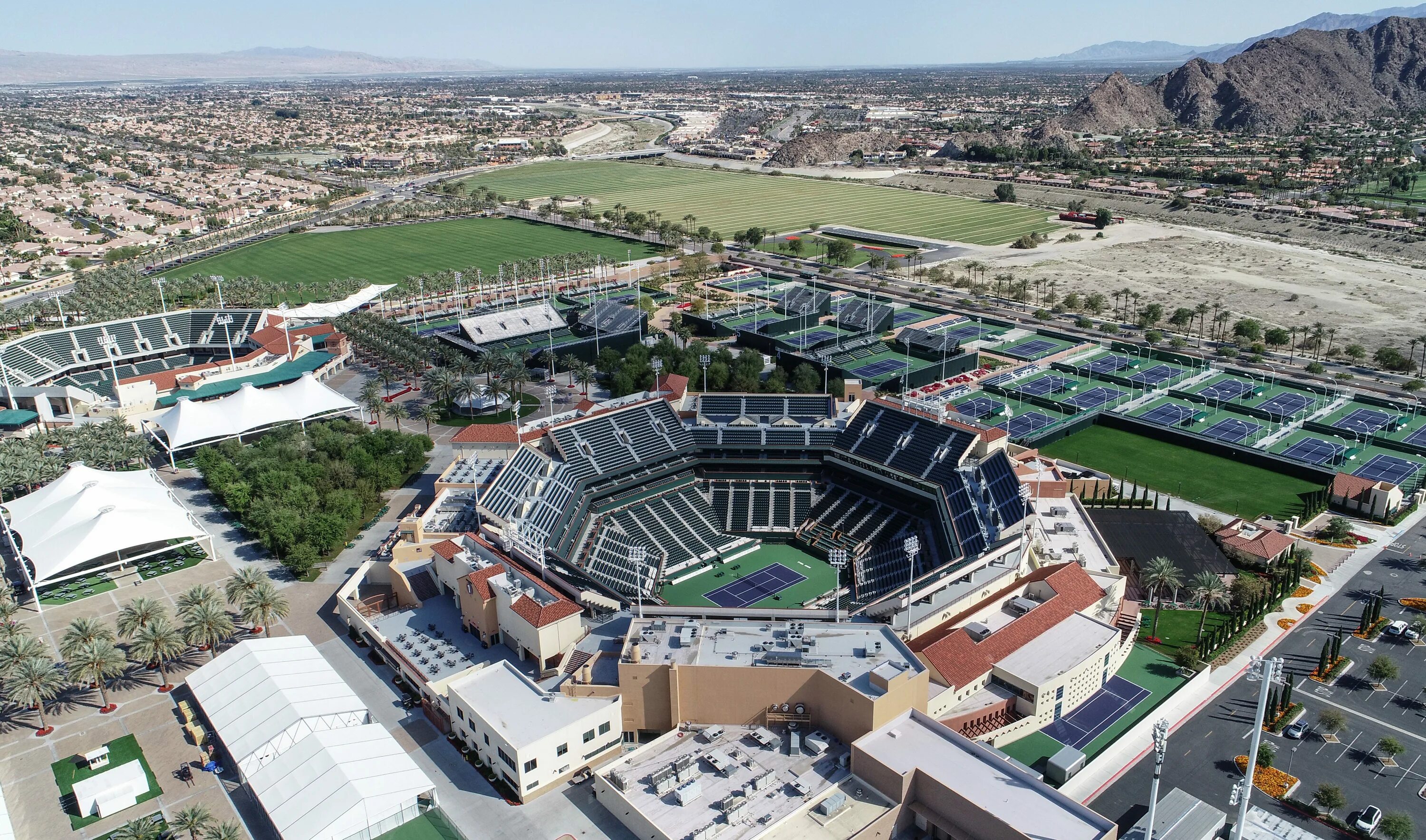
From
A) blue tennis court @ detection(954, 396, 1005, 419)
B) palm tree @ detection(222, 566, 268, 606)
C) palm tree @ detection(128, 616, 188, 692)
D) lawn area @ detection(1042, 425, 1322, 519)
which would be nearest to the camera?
palm tree @ detection(128, 616, 188, 692)

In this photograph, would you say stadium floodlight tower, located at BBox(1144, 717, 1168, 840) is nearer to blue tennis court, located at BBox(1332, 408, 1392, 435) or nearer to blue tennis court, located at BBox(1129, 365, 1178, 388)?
blue tennis court, located at BBox(1332, 408, 1392, 435)

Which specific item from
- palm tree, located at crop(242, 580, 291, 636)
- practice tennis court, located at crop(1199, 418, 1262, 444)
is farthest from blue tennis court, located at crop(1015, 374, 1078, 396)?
palm tree, located at crop(242, 580, 291, 636)

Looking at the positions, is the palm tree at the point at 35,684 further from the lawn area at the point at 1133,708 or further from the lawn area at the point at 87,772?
the lawn area at the point at 1133,708

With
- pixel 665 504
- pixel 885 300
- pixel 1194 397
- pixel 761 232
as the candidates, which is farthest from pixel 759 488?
pixel 761 232

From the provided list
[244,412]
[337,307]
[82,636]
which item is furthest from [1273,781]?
[337,307]

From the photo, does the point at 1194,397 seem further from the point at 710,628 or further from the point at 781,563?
the point at 710,628

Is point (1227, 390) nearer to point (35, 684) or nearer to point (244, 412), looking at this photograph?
point (244, 412)
